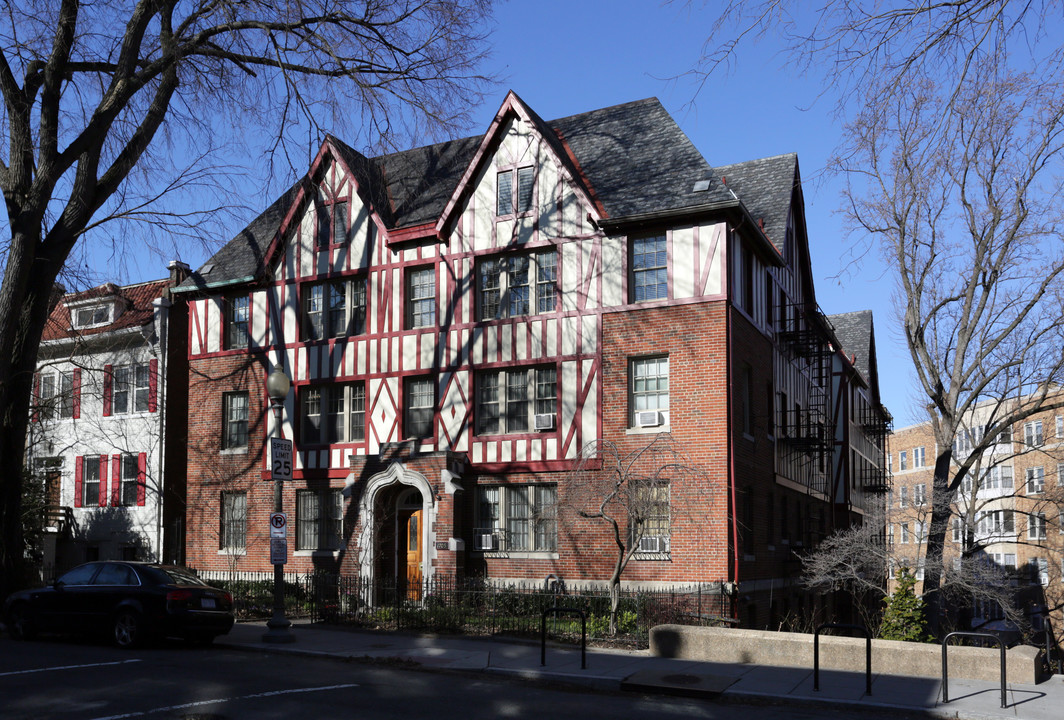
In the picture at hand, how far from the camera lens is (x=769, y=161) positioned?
1219 inches

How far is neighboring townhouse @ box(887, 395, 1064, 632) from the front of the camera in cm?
2617

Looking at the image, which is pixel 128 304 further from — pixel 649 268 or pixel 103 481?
pixel 649 268

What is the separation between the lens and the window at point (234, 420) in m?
29.0

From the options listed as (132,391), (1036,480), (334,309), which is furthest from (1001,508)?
(132,391)

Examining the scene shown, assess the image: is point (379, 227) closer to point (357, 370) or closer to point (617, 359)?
point (357, 370)

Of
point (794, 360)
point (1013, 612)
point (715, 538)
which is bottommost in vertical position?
point (1013, 612)

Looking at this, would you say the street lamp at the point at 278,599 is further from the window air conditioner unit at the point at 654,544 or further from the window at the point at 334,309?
the window at the point at 334,309

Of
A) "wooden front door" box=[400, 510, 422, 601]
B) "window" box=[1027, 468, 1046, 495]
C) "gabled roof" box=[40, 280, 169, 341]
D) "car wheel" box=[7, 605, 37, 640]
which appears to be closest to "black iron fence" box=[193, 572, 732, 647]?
"wooden front door" box=[400, 510, 422, 601]

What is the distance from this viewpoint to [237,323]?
29.5m

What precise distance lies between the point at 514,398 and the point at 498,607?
5.76 meters

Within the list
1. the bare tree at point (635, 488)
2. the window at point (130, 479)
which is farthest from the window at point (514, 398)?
the window at point (130, 479)

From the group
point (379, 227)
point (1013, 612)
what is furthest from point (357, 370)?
point (1013, 612)

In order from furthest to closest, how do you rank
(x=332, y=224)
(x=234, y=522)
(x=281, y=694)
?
1. (x=234, y=522)
2. (x=332, y=224)
3. (x=281, y=694)

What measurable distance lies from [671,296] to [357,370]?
924cm
